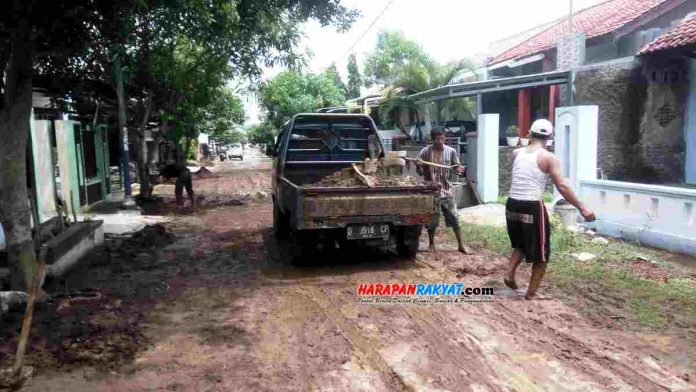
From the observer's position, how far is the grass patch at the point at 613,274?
5.18 m

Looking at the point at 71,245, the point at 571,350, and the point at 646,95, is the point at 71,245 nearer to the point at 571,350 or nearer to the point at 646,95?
the point at 571,350

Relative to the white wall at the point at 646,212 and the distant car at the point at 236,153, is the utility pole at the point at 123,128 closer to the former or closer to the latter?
the white wall at the point at 646,212

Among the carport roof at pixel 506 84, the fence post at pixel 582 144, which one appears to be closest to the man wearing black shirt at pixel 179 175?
the carport roof at pixel 506 84

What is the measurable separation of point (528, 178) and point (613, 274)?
6.29ft

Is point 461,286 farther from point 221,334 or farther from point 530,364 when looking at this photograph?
point 221,334

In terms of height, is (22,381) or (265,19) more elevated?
(265,19)

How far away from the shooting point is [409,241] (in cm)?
719

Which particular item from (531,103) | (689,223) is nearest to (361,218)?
(689,223)

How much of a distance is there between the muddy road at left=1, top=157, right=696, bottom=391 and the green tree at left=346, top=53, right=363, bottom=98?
40912 millimetres

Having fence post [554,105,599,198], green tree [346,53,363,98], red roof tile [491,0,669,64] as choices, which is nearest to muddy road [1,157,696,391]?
fence post [554,105,599,198]

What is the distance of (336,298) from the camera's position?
18.8ft

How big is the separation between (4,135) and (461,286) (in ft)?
15.3

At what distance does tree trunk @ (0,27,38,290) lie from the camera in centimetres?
514

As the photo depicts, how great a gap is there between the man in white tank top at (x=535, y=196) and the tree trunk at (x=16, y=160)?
454 centimetres
